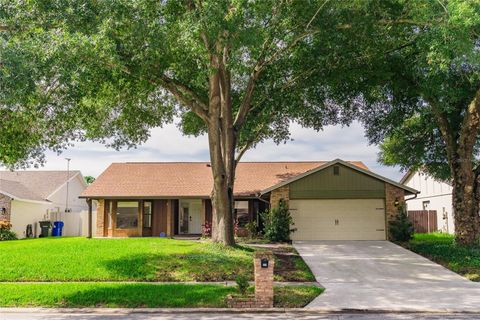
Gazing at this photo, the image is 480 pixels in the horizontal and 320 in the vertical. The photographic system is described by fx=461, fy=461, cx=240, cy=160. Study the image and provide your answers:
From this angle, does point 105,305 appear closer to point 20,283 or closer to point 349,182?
point 20,283

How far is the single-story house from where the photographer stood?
72.9ft

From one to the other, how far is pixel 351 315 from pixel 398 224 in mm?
13179

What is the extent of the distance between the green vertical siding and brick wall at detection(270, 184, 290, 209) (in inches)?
8.1

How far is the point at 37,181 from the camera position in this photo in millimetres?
34438

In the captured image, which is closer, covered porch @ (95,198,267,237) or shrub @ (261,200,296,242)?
shrub @ (261,200,296,242)

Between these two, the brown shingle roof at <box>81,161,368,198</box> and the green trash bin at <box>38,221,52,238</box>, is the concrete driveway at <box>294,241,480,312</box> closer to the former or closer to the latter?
the brown shingle roof at <box>81,161,368,198</box>

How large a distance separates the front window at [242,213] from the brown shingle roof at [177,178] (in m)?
0.91

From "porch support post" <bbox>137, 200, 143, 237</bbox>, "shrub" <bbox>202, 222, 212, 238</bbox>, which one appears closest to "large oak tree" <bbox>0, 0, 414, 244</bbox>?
"porch support post" <bbox>137, 200, 143, 237</bbox>

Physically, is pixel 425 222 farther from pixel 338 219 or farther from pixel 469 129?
pixel 469 129

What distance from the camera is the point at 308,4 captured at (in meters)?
13.3

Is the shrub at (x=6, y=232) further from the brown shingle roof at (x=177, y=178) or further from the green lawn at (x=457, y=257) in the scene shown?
the green lawn at (x=457, y=257)

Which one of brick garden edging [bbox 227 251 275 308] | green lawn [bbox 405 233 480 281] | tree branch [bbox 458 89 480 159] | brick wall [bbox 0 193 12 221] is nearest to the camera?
brick garden edging [bbox 227 251 275 308]

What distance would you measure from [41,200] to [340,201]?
64.9ft

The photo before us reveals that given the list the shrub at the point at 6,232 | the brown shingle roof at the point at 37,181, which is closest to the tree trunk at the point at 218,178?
the shrub at the point at 6,232
